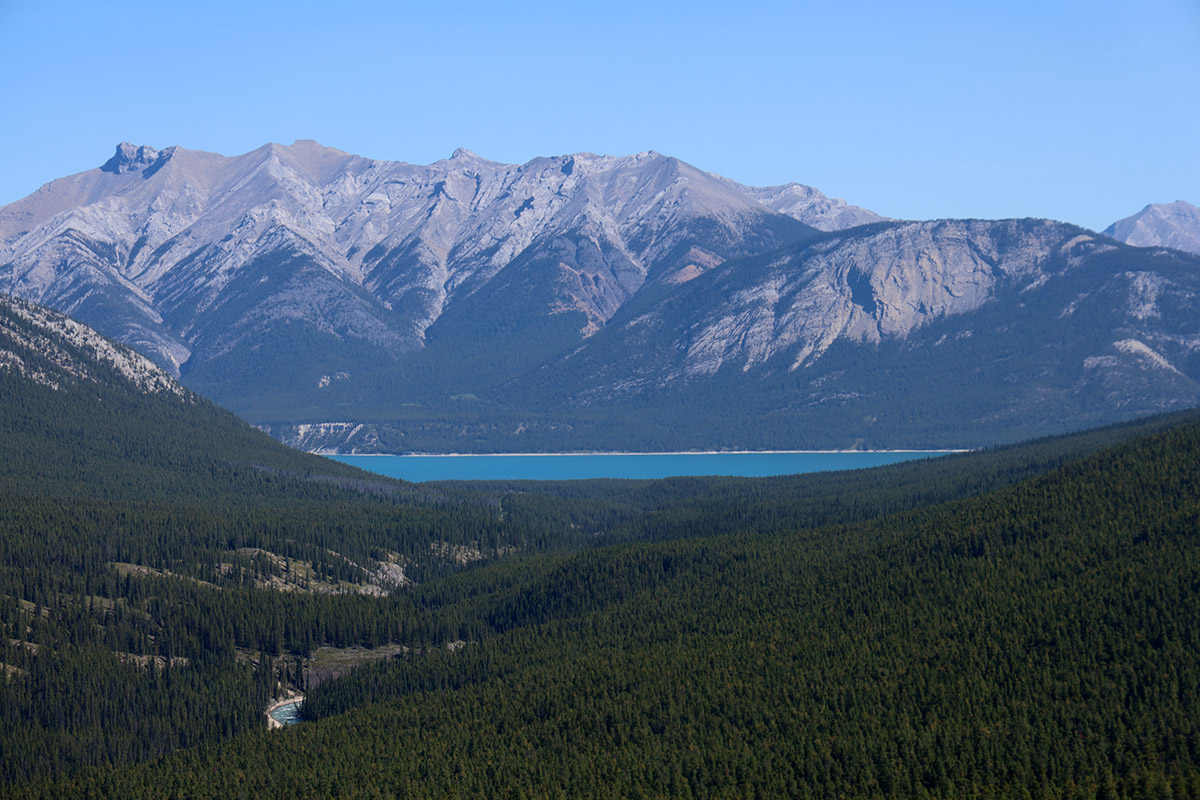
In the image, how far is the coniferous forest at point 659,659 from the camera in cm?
9388

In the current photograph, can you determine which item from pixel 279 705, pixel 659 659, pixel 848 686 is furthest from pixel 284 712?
pixel 848 686

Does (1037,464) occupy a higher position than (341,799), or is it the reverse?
(1037,464)

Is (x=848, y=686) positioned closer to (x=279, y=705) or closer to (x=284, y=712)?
(x=284, y=712)

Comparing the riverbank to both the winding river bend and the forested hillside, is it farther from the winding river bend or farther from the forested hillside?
the forested hillside

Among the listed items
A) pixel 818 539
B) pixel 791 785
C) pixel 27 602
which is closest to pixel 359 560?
pixel 27 602

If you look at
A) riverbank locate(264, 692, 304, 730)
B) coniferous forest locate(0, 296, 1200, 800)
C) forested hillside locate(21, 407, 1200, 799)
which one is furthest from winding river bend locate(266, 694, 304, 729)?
forested hillside locate(21, 407, 1200, 799)

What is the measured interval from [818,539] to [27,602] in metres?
84.6

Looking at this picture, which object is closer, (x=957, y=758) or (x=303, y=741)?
(x=957, y=758)

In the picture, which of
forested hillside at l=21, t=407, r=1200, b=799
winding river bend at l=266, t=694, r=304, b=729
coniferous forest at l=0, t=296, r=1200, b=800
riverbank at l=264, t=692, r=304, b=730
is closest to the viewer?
forested hillside at l=21, t=407, r=1200, b=799

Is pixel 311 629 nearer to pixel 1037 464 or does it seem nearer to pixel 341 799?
pixel 341 799

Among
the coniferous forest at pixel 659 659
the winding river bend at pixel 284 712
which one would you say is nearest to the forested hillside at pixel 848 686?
the coniferous forest at pixel 659 659

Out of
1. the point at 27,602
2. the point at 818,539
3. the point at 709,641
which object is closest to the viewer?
the point at 709,641

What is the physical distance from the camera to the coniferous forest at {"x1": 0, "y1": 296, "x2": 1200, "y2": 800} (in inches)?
3696

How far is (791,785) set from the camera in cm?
9112
